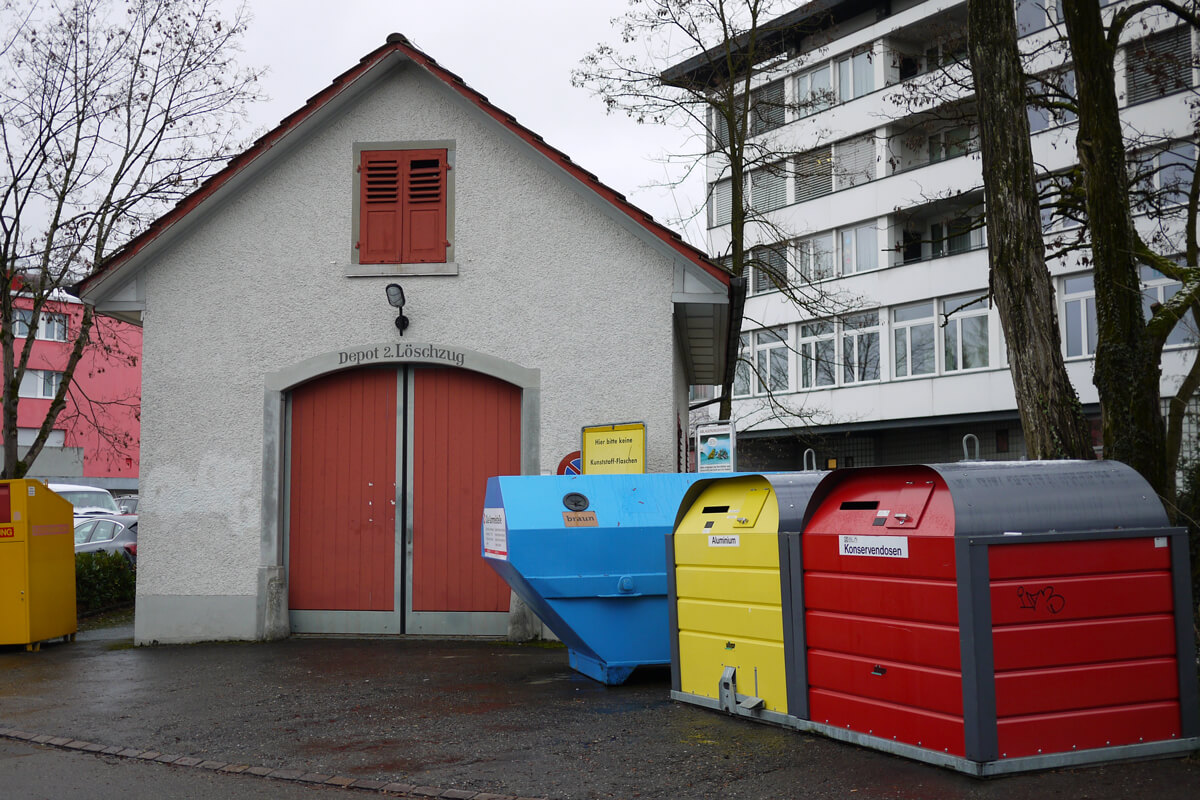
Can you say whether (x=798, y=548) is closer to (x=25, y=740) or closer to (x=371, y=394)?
(x=25, y=740)

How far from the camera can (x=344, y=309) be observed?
12.3m

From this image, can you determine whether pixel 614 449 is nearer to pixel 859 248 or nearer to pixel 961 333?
pixel 961 333

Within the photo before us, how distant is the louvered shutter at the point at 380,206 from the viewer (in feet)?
40.5

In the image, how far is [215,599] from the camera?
11.9m

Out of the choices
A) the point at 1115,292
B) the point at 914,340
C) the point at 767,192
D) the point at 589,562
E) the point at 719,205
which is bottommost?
the point at 589,562

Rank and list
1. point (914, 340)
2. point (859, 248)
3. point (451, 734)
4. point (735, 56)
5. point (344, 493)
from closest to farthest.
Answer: point (451, 734) → point (344, 493) → point (735, 56) → point (914, 340) → point (859, 248)

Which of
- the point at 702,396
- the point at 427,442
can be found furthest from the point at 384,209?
the point at 702,396

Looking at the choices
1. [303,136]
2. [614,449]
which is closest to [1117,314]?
[614,449]

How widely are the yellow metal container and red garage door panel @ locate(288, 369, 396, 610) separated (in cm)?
497

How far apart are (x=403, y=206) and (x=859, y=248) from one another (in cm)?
2454

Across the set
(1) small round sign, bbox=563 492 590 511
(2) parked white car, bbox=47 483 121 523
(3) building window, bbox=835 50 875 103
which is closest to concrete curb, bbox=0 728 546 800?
(1) small round sign, bbox=563 492 590 511

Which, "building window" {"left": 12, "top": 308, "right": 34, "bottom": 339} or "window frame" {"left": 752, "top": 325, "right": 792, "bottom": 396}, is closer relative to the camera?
"building window" {"left": 12, "top": 308, "right": 34, "bottom": 339}

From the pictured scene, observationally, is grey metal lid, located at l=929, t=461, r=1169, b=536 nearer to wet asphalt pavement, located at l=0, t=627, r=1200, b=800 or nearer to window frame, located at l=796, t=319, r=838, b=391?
wet asphalt pavement, located at l=0, t=627, r=1200, b=800

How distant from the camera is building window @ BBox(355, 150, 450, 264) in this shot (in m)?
12.3
